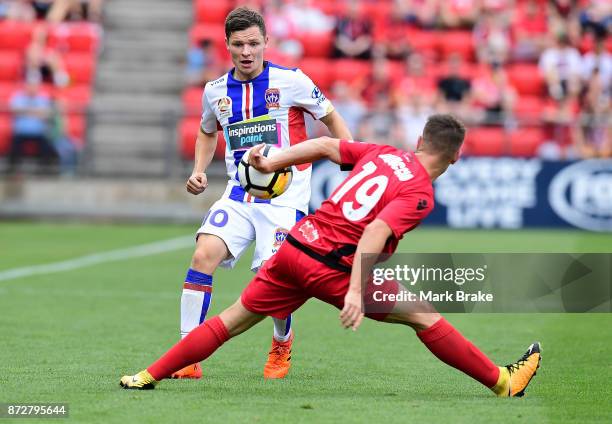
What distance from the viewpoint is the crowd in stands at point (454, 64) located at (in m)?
19.0

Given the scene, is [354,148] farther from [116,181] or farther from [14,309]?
[116,181]

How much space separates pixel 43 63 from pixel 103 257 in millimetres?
7401

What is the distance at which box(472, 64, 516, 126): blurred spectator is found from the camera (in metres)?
20.0

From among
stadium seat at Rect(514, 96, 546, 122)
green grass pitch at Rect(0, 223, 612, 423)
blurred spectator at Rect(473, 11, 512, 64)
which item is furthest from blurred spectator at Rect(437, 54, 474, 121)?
green grass pitch at Rect(0, 223, 612, 423)

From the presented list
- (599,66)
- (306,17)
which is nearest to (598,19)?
(599,66)

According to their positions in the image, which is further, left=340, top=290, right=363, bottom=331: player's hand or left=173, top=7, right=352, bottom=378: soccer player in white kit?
left=173, top=7, right=352, bottom=378: soccer player in white kit

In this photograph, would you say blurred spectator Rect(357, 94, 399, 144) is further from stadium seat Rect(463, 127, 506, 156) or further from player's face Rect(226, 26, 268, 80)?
player's face Rect(226, 26, 268, 80)

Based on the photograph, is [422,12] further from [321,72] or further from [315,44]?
[321,72]

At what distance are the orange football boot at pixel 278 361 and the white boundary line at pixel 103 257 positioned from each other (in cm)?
576

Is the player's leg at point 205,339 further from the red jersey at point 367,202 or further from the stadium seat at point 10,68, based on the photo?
the stadium seat at point 10,68

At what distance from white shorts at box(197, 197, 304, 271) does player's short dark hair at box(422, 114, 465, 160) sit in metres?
1.59

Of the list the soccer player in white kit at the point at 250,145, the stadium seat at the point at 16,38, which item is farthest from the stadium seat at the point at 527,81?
the soccer player in white kit at the point at 250,145

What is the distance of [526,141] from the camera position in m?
19.0

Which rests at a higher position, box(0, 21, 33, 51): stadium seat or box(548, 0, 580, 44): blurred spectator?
box(548, 0, 580, 44): blurred spectator
